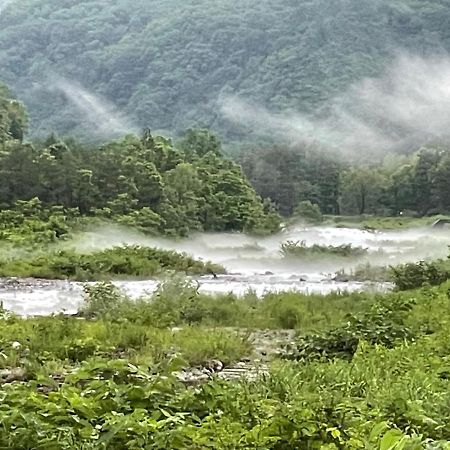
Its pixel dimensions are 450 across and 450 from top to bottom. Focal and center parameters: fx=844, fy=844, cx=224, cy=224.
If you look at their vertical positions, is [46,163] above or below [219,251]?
above

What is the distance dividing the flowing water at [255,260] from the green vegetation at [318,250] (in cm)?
30

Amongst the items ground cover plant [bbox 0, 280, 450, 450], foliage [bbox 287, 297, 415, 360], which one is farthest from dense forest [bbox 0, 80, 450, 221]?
ground cover plant [bbox 0, 280, 450, 450]

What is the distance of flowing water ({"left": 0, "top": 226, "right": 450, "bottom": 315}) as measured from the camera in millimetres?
16172

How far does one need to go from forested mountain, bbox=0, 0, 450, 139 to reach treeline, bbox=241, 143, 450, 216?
25413 millimetres

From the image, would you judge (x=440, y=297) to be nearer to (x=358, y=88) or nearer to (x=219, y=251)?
(x=219, y=251)

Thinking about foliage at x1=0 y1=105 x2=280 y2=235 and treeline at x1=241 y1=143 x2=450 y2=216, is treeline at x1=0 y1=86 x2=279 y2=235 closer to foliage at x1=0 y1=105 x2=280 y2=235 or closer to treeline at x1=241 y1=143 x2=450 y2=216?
foliage at x1=0 y1=105 x2=280 y2=235

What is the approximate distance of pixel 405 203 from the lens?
41.8 metres

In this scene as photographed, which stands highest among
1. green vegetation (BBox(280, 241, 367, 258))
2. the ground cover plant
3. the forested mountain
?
the forested mountain

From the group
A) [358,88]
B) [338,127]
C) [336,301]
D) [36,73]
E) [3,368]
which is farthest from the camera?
[36,73]

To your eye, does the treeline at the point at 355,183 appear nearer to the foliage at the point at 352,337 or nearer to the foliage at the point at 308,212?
the foliage at the point at 308,212

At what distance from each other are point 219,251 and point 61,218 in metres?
5.41

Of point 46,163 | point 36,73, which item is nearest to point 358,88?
point 36,73

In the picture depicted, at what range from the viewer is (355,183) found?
4303cm

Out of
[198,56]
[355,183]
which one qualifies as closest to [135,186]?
[355,183]
